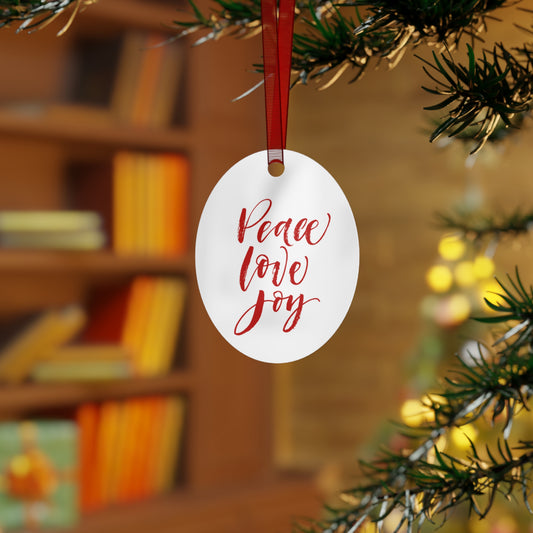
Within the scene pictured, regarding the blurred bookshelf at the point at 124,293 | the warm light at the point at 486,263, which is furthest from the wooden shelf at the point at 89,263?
the warm light at the point at 486,263

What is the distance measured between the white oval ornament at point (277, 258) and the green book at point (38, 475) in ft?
4.96

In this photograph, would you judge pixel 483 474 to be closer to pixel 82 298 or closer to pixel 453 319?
pixel 453 319

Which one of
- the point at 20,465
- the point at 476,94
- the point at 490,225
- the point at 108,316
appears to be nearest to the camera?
the point at 476,94

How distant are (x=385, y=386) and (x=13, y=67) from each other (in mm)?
1491

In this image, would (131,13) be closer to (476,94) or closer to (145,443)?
(145,443)

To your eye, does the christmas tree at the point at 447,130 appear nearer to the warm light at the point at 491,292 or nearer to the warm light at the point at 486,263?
the warm light at the point at 491,292

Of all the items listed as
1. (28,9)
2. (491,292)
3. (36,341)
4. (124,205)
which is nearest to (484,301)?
(491,292)

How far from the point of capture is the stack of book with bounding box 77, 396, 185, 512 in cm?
189

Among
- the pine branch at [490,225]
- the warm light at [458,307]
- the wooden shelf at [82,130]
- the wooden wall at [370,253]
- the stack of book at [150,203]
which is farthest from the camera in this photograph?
the wooden wall at [370,253]

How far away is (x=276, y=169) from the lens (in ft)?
1.17

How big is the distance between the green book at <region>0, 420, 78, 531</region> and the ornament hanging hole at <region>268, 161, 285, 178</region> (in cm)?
151

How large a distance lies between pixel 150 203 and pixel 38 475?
0.70m

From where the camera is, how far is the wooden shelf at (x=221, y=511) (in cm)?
183

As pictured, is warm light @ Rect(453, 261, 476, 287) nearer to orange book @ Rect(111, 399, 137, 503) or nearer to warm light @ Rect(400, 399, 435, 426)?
orange book @ Rect(111, 399, 137, 503)
